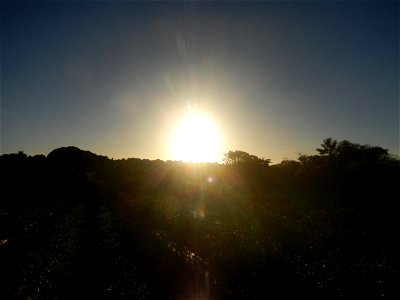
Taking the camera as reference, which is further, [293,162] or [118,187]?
[293,162]

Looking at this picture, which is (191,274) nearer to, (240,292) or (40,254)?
(240,292)

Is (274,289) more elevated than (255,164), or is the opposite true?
(255,164)

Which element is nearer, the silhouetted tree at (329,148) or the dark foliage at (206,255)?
the dark foliage at (206,255)

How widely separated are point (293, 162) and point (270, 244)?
170 ft

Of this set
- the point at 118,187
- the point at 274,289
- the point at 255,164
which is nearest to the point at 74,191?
the point at 118,187

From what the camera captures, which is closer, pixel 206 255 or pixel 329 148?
pixel 206 255

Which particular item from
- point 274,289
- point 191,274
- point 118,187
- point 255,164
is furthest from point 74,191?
point 274,289

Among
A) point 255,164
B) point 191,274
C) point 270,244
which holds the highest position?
point 255,164

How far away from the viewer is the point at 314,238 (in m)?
14.2

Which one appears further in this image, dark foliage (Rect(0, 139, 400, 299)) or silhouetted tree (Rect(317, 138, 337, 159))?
silhouetted tree (Rect(317, 138, 337, 159))

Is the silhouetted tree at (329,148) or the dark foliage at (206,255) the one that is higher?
the silhouetted tree at (329,148)

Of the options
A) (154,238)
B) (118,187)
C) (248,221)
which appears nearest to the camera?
(154,238)

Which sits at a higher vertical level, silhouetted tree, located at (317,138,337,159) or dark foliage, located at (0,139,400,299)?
silhouetted tree, located at (317,138,337,159)

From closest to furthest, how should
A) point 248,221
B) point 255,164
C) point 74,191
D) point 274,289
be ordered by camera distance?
point 274,289 < point 248,221 < point 74,191 < point 255,164
